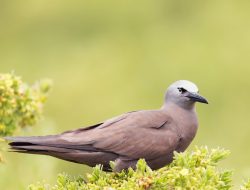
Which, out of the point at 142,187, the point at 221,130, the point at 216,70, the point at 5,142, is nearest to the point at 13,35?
the point at 216,70

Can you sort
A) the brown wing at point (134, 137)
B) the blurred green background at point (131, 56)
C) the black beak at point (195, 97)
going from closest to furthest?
the brown wing at point (134, 137) < the black beak at point (195, 97) < the blurred green background at point (131, 56)

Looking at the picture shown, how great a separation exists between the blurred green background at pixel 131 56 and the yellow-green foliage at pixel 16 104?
29.8 feet

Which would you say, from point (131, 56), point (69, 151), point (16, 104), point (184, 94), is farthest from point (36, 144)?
point (131, 56)

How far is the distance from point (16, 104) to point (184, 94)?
6.41ft

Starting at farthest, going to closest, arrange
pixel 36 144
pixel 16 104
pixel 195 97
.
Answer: pixel 16 104 < pixel 195 97 < pixel 36 144

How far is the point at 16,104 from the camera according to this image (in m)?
13.4

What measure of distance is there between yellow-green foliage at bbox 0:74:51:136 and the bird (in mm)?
1142

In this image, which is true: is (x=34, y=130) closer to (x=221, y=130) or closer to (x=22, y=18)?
(x=221, y=130)

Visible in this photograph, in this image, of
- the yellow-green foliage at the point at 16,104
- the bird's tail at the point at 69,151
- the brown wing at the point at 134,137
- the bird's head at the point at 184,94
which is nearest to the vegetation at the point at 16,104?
the yellow-green foliage at the point at 16,104

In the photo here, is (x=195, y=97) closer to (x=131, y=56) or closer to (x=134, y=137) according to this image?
(x=134, y=137)

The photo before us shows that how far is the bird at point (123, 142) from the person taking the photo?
39.8 feet

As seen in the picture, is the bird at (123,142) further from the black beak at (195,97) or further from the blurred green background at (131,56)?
the blurred green background at (131,56)

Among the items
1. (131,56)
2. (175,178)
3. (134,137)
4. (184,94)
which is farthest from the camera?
(131,56)

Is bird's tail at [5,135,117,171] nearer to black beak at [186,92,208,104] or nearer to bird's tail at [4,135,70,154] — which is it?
bird's tail at [4,135,70,154]
